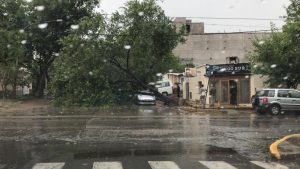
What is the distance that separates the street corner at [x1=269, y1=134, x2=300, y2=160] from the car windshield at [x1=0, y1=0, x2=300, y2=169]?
50mm

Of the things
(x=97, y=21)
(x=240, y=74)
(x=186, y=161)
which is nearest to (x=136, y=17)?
(x=97, y=21)

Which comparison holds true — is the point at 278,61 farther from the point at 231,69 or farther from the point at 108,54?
the point at 108,54

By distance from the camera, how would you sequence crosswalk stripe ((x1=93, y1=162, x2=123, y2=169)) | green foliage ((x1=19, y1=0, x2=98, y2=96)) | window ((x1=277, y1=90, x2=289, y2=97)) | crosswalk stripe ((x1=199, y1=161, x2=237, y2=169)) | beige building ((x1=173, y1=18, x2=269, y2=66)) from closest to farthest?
1. crosswalk stripe ((x1=93, y1=162, x2=123, y2=169))
2. crosswalk stripe ((x1=199, y1=161, x2=237, y2=169))
3. window ((x1=277, y1=90, x2=289, y2=97))
4. green foliage ((x1=19, y1=0, x2=98, y2=96))
5. beige building ((x1=173, y1=18, x2=269, y2=66))

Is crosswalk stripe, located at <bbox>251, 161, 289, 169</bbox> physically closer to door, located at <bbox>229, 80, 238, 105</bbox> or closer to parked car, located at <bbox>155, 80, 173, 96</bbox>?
door, located at <bbox>229, 80, 238, 105</bbox>

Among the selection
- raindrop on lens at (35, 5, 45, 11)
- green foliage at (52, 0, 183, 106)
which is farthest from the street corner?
raindrop on lens at (35, 5, 45, 11)

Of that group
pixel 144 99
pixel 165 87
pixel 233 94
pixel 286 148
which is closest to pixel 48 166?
pixel 286 148

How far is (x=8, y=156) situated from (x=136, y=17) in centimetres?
2595

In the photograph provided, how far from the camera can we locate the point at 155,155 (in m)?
12.3

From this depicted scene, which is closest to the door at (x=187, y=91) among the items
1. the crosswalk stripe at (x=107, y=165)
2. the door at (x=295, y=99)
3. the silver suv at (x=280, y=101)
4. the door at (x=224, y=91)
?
the door at (x=224, y=91)

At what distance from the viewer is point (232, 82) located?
4122cm

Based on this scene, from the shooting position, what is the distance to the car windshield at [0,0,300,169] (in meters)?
12.6

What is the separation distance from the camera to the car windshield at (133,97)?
1261 cm

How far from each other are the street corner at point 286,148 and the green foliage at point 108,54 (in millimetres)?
22346

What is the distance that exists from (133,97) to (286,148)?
28.9m
